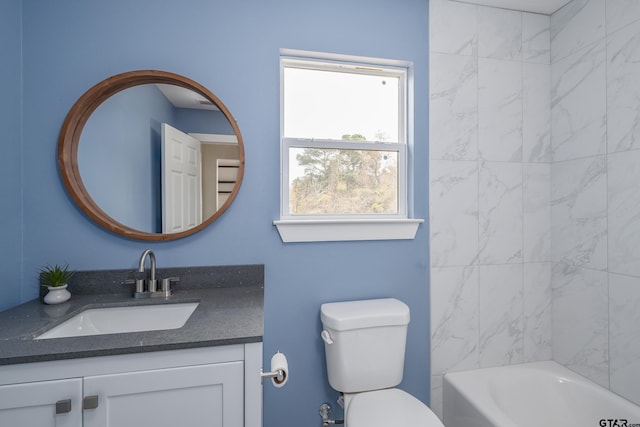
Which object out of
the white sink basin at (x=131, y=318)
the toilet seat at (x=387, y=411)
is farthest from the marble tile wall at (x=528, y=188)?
the white sink basin at (x=131, y=318)

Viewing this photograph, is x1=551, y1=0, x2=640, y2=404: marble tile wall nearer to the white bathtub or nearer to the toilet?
the white bathtub

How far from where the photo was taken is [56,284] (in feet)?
4.18

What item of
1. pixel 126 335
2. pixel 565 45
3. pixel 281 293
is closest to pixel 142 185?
pixel 126 335

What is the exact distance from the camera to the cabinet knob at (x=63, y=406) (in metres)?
0.85

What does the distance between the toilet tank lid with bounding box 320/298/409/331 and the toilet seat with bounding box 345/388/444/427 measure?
31 cm

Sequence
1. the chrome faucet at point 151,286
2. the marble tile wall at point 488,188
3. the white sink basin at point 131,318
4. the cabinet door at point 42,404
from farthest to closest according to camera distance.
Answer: the marble tile wall at point 488,188 < the chrome faucet at point 151,286 < the white sink basin at point 131,318 < the cabinet door at point 42,404

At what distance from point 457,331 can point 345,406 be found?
29.5 inches

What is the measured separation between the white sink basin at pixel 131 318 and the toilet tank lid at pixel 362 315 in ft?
1.97

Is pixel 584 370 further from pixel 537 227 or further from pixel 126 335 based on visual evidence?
pixel 126 335

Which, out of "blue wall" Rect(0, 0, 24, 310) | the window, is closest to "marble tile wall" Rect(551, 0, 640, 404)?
the window

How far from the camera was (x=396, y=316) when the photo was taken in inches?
57.9

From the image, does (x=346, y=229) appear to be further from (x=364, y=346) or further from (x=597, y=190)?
(x=597, y=190)

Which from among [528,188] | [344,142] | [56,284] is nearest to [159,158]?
[56,284]

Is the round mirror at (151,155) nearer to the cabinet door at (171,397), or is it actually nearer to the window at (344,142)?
the window at (344,142)
